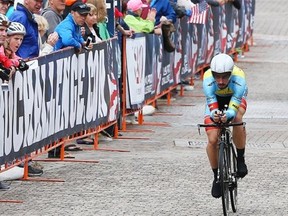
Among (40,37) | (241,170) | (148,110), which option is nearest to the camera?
(241,170)

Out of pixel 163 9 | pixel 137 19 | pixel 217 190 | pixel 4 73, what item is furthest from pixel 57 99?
pixel 163 9

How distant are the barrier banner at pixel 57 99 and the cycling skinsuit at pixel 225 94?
197 centimetres

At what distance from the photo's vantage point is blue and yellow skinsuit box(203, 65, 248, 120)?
38.5 ft

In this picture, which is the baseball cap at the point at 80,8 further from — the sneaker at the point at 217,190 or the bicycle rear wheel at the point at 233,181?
the sneaker at the point at 217,190

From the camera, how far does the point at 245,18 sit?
30.4 m

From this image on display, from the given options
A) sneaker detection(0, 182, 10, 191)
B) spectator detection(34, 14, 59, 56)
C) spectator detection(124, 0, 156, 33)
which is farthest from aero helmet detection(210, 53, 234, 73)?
spectator detection(124, 0, 156, 33)

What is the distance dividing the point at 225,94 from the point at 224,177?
917 mm

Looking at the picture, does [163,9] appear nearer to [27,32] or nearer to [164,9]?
[164,9]

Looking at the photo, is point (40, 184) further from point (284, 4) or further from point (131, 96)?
point (284, 4)

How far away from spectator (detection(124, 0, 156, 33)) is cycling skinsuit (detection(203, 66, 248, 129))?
6.59 m

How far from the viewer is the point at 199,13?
23.3m

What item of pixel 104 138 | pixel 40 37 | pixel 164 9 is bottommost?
pixel 104 138

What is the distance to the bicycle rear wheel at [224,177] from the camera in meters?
11.3

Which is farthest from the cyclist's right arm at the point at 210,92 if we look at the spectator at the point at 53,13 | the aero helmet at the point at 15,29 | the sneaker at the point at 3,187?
the spectator at the point at 53,13
